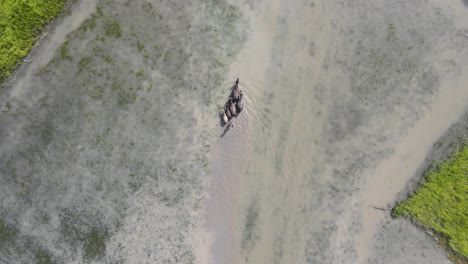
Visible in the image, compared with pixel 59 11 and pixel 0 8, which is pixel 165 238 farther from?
pixel 0 8

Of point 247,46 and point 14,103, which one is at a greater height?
point 247,46

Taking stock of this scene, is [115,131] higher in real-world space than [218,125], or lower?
lower

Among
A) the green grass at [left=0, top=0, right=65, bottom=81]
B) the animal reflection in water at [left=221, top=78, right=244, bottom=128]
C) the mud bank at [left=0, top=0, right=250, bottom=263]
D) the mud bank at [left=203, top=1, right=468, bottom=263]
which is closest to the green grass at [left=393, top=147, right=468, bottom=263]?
the mud bank at [left=203, top=1, right=468, bottom=263]

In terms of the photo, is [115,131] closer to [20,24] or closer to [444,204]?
[20,24]

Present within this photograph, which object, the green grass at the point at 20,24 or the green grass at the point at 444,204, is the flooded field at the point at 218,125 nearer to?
the green grass at the point at 20,24

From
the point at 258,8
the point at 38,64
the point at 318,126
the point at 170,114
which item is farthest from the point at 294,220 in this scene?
the point at 38,64

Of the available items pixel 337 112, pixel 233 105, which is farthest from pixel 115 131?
pixel 337 112
